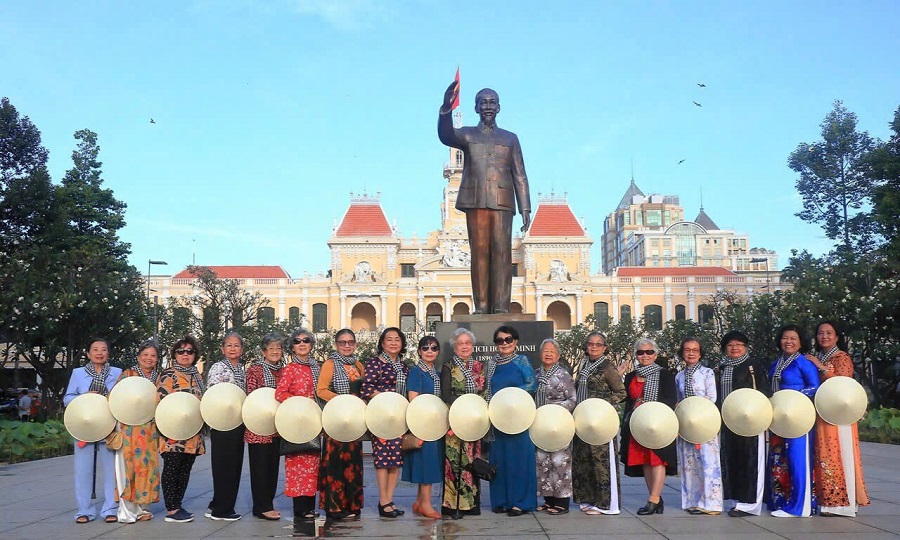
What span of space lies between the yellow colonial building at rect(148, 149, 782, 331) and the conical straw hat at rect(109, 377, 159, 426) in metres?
46.7

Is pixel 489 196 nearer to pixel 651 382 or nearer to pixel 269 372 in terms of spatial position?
pixel 651 382

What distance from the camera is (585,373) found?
5969 mm

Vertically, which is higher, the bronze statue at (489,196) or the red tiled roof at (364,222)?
the red tiled roof at (364,222)

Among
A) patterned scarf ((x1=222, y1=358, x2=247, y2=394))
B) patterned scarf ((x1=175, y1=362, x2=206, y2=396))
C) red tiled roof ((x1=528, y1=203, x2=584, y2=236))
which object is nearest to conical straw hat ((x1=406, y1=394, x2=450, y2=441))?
patterned scarf ((x1=222, y1=358, x2=247, y2=394))

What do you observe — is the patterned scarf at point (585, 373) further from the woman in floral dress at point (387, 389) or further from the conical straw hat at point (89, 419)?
the conical straw hat at point (89, 419)

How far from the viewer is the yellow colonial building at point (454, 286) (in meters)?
54.4

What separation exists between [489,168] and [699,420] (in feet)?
10.3

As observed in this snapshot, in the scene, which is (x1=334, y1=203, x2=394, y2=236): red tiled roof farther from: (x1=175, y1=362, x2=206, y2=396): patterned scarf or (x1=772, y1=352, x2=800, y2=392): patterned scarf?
(x1=772, y1=352, x2=800, y2=392): patterned scarf

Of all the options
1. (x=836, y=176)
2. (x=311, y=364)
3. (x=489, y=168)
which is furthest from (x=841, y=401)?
(x=836, y=176)

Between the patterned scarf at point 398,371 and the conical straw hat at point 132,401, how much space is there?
66.0 inches

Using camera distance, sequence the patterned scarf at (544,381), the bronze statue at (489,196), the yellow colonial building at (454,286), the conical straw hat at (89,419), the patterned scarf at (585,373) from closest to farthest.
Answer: the conical straw hat at (89,419), the patterned scarf at (544,381), the patterned scarf at (585,373), the bronze statue at (489,196), the yellow colonial building at (454,286)

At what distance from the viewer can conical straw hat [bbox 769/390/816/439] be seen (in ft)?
18.4

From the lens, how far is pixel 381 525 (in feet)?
17.7

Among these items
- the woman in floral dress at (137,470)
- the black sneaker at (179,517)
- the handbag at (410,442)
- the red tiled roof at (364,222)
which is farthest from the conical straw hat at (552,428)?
the red tiled roof at (364,222)
